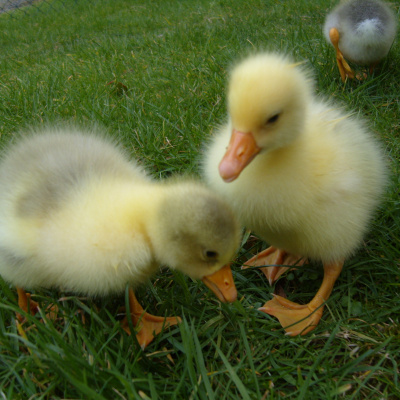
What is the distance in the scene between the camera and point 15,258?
1.41 metres

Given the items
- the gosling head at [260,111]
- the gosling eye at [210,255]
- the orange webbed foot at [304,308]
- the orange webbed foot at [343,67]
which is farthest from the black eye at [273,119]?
the orange webbed foot at [343,67]

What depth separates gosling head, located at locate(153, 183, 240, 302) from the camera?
1.25 meters

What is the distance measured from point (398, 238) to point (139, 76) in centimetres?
230

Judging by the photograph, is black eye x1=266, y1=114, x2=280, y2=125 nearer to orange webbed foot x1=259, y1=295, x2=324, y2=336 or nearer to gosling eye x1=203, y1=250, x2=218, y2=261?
gosling eye x1=203, y1=250, x2=218, y2=261

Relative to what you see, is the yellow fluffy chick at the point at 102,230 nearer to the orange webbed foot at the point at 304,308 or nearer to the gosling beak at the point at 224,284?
the gosling beak at the point at 224,284

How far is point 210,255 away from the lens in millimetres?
1309

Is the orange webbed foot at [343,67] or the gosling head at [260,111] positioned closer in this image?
the gosling head at [260,111]

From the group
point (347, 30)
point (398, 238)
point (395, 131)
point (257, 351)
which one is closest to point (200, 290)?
point (257, 351)

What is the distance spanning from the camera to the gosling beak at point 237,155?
1.34 m

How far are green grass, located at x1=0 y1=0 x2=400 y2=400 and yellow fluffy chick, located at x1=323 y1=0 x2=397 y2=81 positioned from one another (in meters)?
0.09

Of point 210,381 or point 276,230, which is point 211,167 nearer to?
point 276,230

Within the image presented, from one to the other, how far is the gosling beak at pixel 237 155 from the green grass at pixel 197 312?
479 mm

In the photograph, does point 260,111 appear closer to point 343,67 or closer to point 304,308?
point 304,308

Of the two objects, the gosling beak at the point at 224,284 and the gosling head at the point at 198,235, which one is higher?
the gosling head at the point at 198,235
